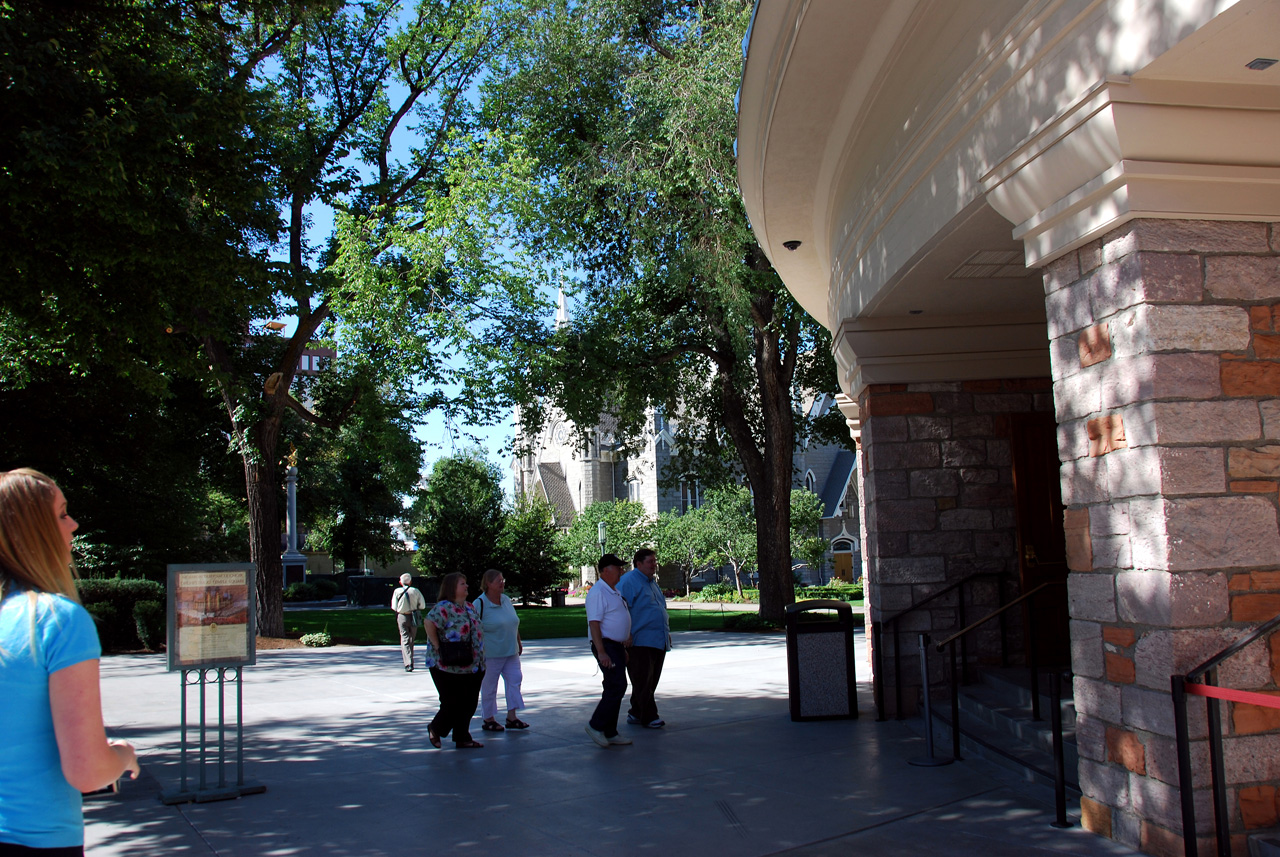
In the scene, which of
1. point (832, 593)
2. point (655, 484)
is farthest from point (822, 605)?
point (655, 484)

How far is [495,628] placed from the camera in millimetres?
9320

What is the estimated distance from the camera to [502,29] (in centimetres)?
2430

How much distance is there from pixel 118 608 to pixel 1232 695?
20613 mm

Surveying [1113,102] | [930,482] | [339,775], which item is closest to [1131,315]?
[1113,102]

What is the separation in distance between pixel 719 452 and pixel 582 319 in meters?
6.20

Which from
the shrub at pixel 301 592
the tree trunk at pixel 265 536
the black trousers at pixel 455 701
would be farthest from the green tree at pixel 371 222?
the shrub at pixel 301 592

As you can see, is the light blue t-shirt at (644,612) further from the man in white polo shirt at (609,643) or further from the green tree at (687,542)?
the green tree at (687,542)

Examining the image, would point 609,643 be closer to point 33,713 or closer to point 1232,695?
point 1232,695

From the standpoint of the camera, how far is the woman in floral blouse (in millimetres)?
8367

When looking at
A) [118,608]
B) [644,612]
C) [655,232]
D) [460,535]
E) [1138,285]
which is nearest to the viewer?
[1138,285]

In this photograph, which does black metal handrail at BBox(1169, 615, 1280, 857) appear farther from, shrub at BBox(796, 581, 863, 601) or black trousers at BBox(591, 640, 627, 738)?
shrub at BBox(796, 581, 863, 601)

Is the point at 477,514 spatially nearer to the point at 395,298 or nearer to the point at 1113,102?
the point at 395,298

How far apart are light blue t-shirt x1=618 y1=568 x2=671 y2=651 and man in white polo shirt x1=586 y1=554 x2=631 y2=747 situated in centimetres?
15

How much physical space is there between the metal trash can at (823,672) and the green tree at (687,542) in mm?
40181
